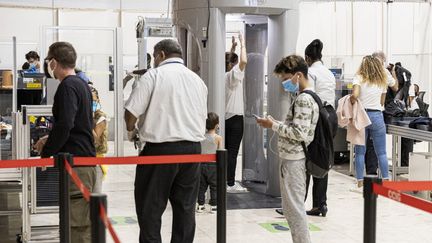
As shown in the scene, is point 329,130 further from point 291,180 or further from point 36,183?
point 36,183

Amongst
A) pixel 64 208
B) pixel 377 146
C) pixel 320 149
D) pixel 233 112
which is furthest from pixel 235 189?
pixel 64 208

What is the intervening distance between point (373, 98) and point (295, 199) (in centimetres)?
346

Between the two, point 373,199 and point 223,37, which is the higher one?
point 223,37

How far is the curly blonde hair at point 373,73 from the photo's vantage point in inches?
307

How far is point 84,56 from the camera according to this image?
12.9 meters

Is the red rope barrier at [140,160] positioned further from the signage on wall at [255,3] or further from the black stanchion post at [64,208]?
the signage on wall at [255,3]

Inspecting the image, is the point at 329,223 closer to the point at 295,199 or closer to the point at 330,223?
the point at 330,223

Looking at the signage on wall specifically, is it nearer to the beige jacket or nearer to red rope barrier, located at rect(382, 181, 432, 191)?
the beige jacket

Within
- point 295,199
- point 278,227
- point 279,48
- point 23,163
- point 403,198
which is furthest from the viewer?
point 279,48

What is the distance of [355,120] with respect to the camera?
7.82m

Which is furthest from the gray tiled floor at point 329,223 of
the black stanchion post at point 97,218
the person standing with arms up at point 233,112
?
the black stanchion post at point 97,218

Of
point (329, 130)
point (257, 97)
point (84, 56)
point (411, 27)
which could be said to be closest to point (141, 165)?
point (329, 130)

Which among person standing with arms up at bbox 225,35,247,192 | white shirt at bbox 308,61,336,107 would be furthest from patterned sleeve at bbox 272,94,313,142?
person standing with arms up at bbox 225,35,247,192

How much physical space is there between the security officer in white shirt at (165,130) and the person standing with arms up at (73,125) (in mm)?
271
